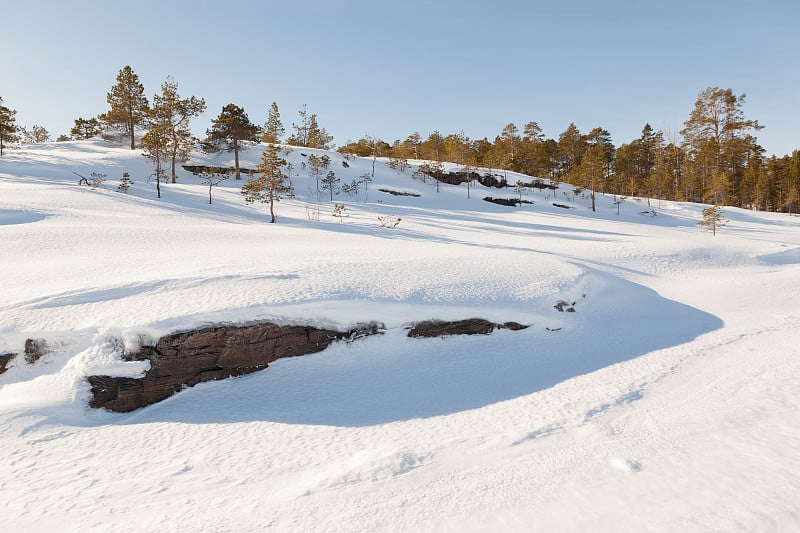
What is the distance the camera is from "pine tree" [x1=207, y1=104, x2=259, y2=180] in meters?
44.7

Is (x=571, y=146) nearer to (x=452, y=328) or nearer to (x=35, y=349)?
(x=452, y=328)

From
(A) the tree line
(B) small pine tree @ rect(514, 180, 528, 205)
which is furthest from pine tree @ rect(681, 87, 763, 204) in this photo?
(B) small pine tree @ rect(514, 180, 528, 205)

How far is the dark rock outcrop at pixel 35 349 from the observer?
6.77 metres

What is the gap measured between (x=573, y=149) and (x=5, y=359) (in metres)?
79.0

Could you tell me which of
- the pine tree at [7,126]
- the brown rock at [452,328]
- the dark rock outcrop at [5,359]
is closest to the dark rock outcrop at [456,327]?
the brown rock at [452,328]

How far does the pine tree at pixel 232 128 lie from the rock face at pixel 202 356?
1630 inches

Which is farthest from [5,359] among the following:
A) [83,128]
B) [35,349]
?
[83,128]

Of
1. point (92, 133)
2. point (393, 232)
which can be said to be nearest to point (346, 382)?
point (393, 232)

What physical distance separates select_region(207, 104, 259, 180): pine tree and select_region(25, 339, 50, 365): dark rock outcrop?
40.7m

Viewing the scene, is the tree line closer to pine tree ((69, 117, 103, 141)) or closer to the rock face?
pine tree ((69, 117, 103, 141))

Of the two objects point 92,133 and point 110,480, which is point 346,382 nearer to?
point 110,480

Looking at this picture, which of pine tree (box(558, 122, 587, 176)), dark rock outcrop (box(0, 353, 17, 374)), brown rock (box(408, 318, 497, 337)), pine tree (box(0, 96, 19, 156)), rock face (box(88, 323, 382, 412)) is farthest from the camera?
pine tree (box(558, 122, 587, 176))

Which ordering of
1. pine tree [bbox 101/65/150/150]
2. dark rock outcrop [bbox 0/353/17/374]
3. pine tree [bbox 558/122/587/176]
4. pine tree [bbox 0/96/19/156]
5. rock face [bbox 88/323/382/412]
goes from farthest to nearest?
pine tree [bbox 558/122/587/176], pine tree [bbox 101/65/150/150], pine tree [bbox 0/96/19/156], dark rock outcrop [bbox 0/353/17/374], rock face [bbox 88/323/382/412]

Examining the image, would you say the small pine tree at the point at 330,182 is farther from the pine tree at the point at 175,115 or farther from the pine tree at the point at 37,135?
the pine tree at the point at 37,135
